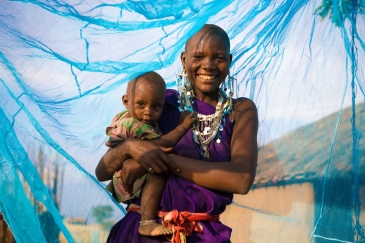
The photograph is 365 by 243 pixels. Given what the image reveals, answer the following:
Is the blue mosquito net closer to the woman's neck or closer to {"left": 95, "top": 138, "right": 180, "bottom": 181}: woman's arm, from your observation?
the woman's neck

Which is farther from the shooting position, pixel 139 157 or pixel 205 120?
pixel 205 120

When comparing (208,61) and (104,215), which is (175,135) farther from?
(104,215)

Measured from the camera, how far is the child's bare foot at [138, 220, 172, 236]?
125 inches

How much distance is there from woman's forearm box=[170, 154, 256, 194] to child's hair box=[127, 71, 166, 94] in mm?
437

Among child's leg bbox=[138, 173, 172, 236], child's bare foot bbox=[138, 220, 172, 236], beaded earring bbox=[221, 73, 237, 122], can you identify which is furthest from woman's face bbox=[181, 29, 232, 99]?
child's bare foot bbox=[138, 220, 172, 236]

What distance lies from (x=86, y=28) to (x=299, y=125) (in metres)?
1.60

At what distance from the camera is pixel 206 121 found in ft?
11.7

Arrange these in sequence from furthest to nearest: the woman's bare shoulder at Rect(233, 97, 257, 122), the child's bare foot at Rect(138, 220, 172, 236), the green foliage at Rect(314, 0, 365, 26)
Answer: the green foliage at Rect(314, 0, 365, 26), the woman's bare shoulder at Rect(233, 97, 257, 122), the child's bare foot at Rect(138, 220, 172, 236)

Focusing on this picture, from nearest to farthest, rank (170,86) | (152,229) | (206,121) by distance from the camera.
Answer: (152,229) < (206,121) < (170,86)

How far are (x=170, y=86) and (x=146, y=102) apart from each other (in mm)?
681

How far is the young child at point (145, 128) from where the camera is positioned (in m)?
3.26

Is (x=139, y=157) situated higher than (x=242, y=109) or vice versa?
(x=242, y=109)

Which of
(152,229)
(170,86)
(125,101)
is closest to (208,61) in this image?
(125,101)

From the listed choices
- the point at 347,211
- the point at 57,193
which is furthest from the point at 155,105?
the point at 347,211
